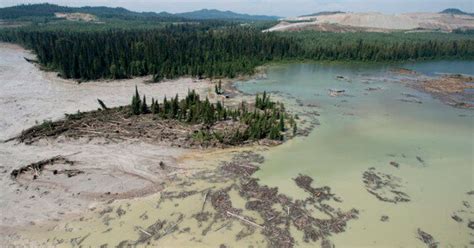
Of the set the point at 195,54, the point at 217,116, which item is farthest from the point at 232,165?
the point at 195,54

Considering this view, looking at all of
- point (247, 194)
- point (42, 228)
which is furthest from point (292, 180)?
point (42, 228)

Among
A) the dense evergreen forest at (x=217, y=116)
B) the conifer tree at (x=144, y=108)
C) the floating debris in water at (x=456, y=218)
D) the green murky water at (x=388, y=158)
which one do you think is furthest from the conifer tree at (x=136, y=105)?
the floating debris in water at (x=456, y=218)

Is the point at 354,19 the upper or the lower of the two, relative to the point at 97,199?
upper

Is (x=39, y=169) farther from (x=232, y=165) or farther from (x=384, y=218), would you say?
(x=384, y=218)

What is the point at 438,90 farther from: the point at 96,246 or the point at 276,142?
the point at 96,246

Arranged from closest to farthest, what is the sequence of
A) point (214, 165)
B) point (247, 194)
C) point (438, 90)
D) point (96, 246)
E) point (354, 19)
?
point (96, 246) → point (247, 194) → point (214, 165) → point (438, 90) → point (354, 19)

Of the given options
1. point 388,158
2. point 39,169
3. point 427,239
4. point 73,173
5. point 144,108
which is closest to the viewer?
point 427,239

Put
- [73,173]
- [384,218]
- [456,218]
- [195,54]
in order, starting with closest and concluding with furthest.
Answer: [384,218], [456,218], [73,173], [195,54]

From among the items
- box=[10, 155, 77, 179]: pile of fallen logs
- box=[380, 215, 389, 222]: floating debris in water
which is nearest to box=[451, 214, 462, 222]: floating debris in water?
box=[380, 215, 389, 222]: floating debris in water

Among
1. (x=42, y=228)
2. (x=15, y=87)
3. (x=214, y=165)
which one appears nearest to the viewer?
(x=42, y=228)

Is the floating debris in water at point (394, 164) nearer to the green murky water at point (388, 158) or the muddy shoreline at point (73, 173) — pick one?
the green murky water at point (388, 158)
